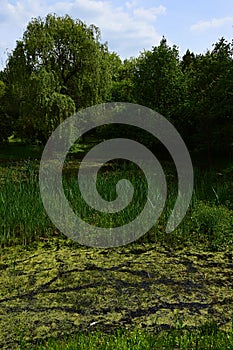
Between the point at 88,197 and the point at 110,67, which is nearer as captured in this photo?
the point at 88,197

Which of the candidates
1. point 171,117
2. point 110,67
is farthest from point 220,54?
point 110,67

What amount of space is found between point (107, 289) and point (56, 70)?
9.68m

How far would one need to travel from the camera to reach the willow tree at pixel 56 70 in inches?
431

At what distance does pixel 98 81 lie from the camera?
1191cm

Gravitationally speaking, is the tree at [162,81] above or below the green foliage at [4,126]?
above

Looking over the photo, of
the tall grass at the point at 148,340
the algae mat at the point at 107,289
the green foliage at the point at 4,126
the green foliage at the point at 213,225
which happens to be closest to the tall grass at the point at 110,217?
the green foliage at the point at 213,225

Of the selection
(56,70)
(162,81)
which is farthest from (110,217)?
(56,70)

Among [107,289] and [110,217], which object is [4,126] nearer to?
[110,217]

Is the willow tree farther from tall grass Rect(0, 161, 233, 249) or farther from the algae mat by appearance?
the algae mat

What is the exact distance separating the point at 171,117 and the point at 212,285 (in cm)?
801

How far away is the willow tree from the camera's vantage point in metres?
10.9

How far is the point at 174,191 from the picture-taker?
5629 mm

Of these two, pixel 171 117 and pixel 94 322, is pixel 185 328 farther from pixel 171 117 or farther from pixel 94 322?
pixel 171 117

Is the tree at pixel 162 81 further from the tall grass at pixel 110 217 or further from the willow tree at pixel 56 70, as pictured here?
the tall grass at pixel 110 217
